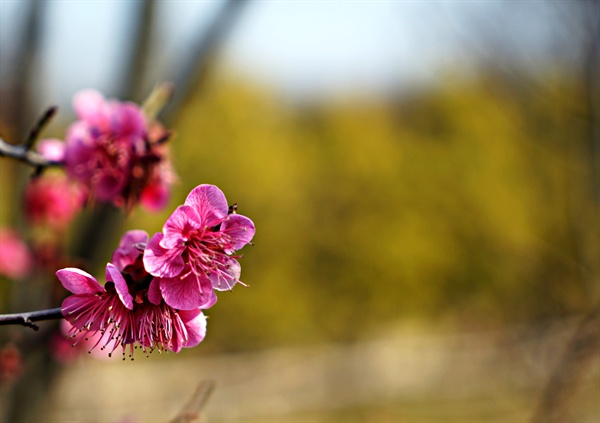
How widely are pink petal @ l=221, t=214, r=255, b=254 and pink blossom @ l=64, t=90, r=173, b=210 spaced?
64cm

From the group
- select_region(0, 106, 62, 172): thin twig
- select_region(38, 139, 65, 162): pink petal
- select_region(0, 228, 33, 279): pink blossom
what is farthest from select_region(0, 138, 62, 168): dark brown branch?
select_region(0, 228, 33, 279): pink blossom

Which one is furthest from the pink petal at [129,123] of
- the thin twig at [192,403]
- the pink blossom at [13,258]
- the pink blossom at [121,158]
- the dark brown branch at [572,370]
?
the dark brown branch at [572,370]

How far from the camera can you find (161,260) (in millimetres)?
1072

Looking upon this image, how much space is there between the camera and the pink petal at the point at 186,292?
1.04 meters

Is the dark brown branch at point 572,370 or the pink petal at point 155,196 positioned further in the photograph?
the dark brown branch at point 572,370

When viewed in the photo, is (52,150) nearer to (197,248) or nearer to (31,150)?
(31,150)

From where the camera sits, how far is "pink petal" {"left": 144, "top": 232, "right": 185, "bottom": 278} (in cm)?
105

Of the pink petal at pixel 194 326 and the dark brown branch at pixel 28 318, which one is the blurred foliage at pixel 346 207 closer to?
the pink petal at pixel 194 326

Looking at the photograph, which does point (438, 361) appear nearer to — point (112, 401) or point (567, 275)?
point (112, 401)

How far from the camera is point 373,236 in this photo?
51.2 feet

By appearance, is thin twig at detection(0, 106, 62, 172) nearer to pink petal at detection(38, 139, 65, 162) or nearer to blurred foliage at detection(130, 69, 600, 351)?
pink petal at detection(38, 139, 65, 162)

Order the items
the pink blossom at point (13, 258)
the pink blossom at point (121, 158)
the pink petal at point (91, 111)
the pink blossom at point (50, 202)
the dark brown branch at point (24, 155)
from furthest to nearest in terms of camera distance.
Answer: the pink blossom at point (13, 258) → the pink blossom at point (50, 202) → the pink petal at point (91, 111) → the pink blossom at point (121, 158) → the dark brown branch at point (24, 155)

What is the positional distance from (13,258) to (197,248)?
1.94m

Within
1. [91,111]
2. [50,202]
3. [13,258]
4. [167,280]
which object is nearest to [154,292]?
[167,280]
